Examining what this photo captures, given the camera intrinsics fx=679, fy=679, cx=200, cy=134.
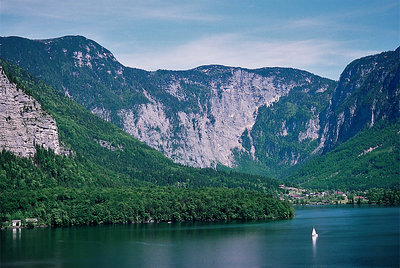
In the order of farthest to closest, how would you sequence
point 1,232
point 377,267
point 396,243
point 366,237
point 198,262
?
1. point 1,232
2. point 366,237
3. point 396,243
4. point 198,262
5. point 377,267

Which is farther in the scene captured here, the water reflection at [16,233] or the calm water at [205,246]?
the water reflection at [16,233]

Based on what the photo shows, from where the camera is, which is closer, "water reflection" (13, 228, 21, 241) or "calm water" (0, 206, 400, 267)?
"calm water" (0, 206, 400, 267)

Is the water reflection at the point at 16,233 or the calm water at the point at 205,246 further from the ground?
the water reflection at the point at 16,233

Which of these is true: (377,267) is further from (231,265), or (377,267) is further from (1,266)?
(1,266)

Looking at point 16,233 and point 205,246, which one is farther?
point 16,233

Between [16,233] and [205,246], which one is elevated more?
[16,233]

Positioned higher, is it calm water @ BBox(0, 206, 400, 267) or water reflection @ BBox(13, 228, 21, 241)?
water reflection @ BBox(13, 228, 21, 241)

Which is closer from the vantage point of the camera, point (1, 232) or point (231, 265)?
point (231, 265)

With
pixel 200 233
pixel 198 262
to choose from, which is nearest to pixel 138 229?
pixel 200 233
